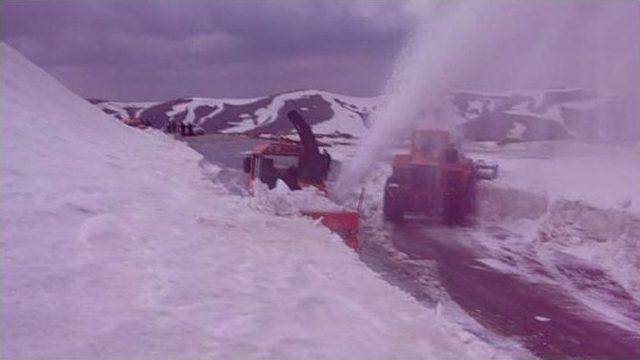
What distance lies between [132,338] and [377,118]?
58.8ft

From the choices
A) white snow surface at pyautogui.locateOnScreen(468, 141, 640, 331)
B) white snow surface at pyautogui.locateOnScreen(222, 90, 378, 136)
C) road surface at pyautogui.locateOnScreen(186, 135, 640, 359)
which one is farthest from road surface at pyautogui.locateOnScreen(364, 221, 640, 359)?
white snow surface at pyautogui.locateOnScreen(222, 90, 378, 136)

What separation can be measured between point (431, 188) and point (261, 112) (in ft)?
185

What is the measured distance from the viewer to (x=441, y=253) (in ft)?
43.2

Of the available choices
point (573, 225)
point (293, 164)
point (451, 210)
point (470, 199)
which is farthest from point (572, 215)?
point (293, 164)

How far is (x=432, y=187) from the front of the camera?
57.3ft

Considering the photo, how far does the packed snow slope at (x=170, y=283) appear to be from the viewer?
185 inches

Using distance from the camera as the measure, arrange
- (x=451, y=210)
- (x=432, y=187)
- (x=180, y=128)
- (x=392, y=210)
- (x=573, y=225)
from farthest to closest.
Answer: (x=180, y=128) < (x=432, y=187) < (x=392, y=210) < (x=451, y=210) < (x=573, y=225)

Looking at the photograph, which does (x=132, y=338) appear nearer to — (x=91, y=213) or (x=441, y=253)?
(x=91, y=213)

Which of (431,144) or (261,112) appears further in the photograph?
(261,112)

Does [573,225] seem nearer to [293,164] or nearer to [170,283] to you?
[293,164]

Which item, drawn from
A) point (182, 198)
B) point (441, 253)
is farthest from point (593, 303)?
point (182, 198)

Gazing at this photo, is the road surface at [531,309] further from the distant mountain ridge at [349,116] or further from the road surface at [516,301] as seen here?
the distant mountain ridge at [349,116]

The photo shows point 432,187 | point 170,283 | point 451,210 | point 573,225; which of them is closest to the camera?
point 170,283

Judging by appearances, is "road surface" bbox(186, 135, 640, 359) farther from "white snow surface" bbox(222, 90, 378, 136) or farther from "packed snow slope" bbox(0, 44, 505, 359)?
"white snow surface" bbox(222, 90, 378, 136)
